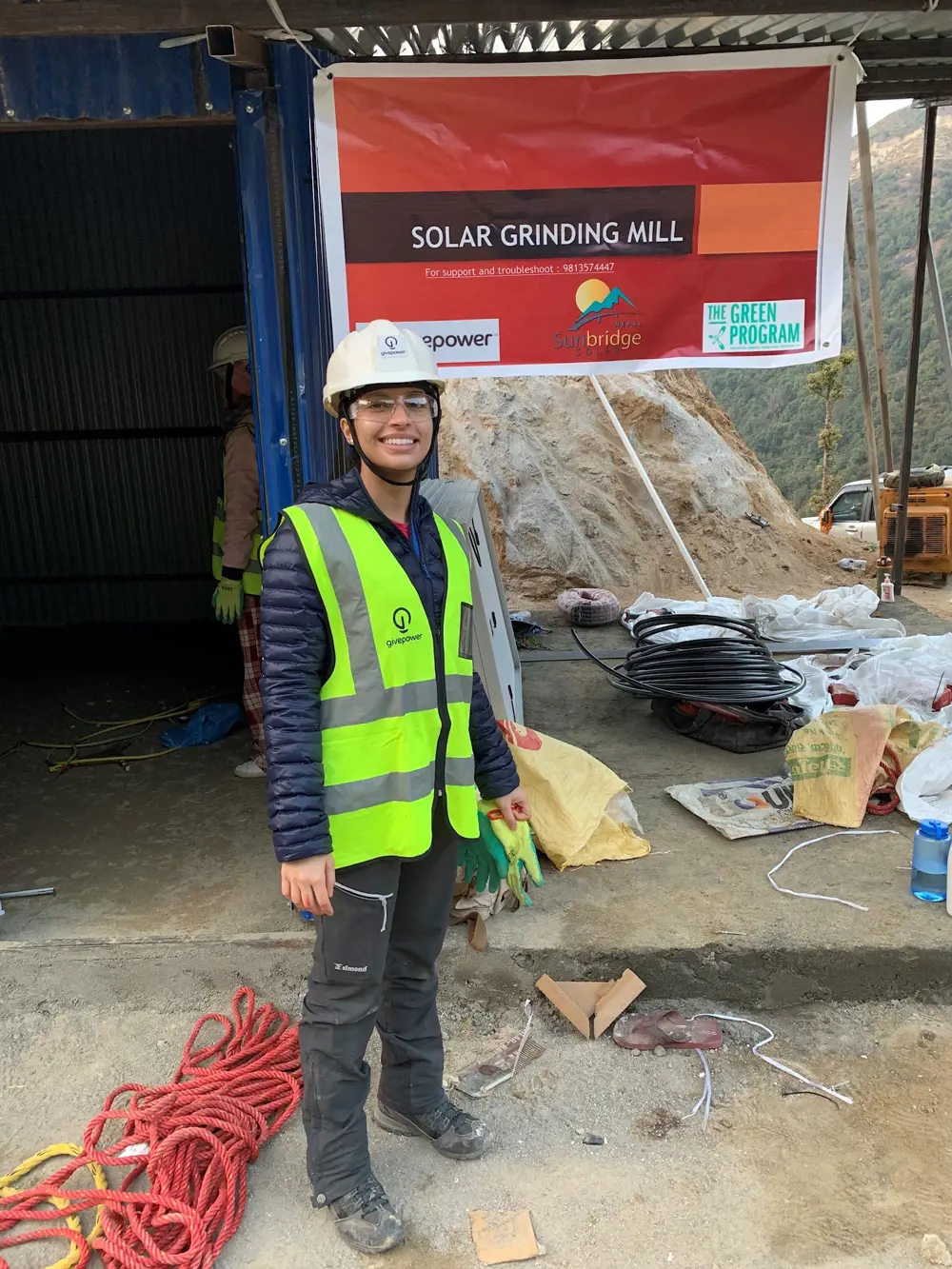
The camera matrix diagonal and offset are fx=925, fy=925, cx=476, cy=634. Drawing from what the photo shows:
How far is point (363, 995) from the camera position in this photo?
7.63 ft

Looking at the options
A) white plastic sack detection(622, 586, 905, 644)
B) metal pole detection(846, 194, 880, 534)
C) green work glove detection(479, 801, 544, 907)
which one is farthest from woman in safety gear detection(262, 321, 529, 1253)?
metal pole detection(846, 194, 880, 534)

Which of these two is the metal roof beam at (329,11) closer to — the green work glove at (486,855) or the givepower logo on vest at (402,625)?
the givepower logo on vest at (402,625)

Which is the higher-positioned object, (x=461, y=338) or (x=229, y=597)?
(x=461, y=338)

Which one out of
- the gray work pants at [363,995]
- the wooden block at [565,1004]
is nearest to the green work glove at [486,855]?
the gray work pants at [363,995]

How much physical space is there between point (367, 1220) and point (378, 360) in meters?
2.14

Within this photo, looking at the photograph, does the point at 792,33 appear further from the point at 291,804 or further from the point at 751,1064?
the point at 751,1064

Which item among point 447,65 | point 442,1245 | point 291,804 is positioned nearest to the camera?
point 291,804

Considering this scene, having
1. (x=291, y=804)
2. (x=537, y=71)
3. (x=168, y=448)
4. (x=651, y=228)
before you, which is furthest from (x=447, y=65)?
(x=168, y=448)

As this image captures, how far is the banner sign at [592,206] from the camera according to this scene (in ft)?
11.1

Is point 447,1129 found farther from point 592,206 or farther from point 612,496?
point 612,496

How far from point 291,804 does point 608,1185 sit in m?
1.47

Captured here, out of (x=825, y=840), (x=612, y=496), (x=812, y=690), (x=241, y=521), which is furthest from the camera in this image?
(x=612, y=496)

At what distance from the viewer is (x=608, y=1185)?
8.45ft


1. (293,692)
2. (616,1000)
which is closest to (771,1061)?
(616,1000)
